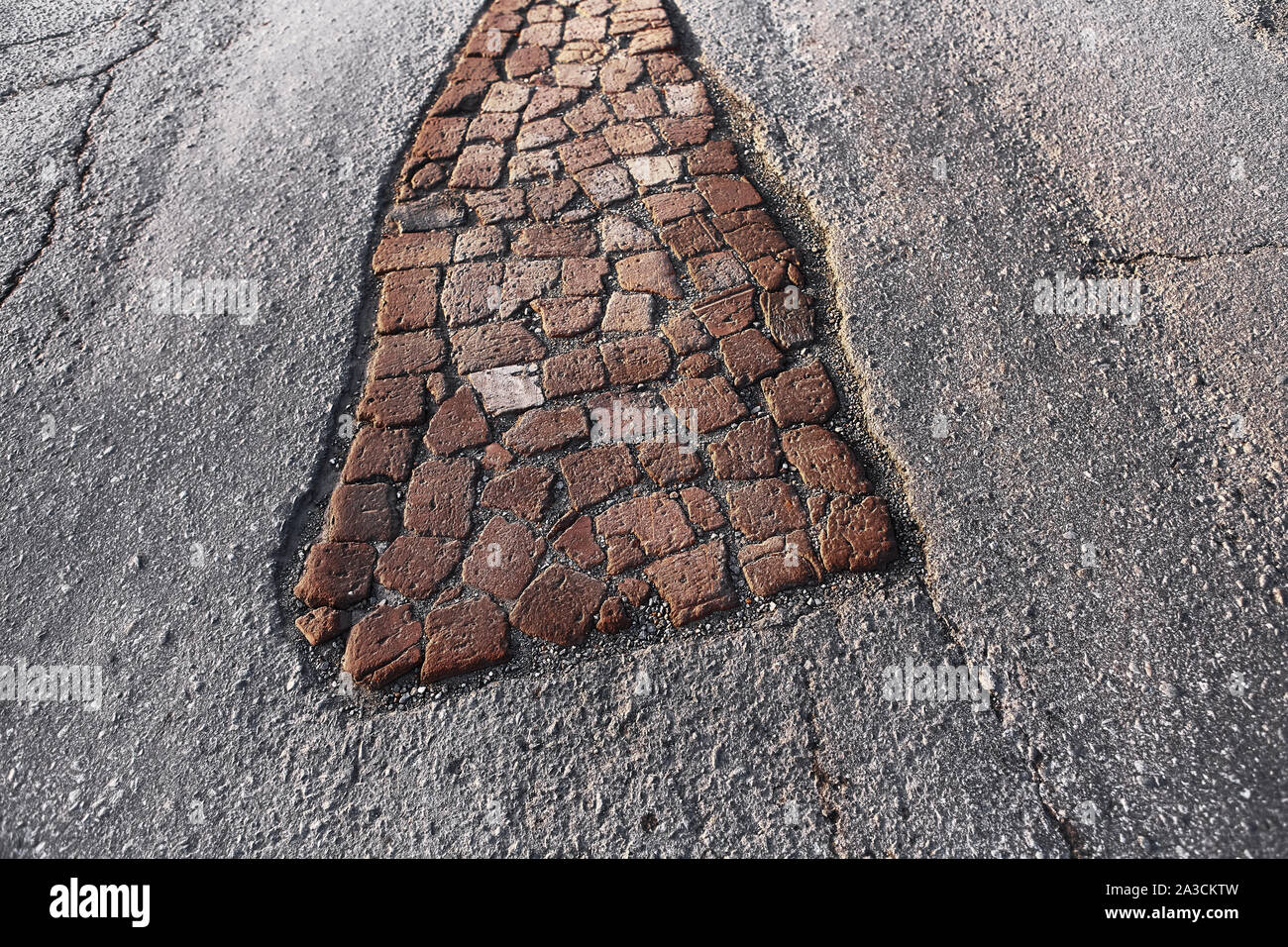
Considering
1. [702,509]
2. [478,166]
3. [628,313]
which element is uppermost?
[478,166]

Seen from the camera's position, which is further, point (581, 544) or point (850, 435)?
point (850, 435)

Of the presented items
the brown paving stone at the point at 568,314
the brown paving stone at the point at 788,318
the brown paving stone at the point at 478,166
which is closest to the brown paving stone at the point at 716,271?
the brown paving stone at the point at 788,318

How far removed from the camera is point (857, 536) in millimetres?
2594

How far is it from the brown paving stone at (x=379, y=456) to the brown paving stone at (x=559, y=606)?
64 cm

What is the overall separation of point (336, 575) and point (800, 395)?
5.30 ft

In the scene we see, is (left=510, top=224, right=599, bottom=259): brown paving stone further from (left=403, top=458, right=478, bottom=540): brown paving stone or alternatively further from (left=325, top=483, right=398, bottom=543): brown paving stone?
(left=325, top=483, right=398, bottom=543): brown paving stone

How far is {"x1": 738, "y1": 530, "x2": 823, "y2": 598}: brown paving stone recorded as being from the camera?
2525 millimetres

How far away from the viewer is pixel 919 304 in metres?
3.14

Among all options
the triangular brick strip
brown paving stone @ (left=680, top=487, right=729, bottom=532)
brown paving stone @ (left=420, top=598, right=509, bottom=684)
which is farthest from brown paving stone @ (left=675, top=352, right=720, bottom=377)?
brown paving stone @ (left=420, top=598, right=509, bottom=684)

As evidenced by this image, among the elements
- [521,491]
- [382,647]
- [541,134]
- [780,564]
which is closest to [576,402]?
[521,491]

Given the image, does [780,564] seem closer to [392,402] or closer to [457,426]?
[457,426]

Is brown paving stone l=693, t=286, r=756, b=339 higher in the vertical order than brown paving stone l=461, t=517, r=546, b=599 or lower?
higher

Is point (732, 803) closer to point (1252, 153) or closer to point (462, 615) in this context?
point (462, 615)

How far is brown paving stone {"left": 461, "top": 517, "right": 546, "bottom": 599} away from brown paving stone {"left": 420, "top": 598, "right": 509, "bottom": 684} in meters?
0.07
